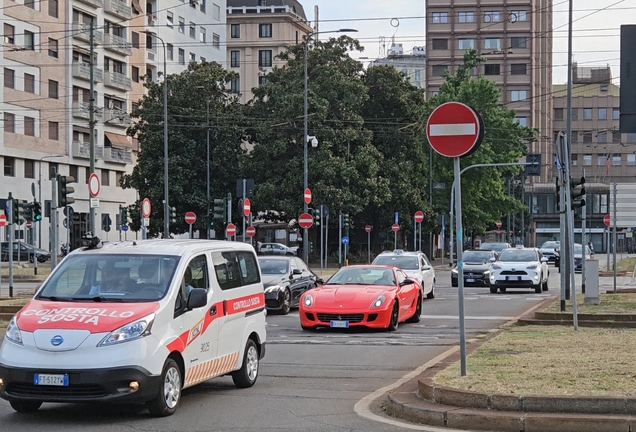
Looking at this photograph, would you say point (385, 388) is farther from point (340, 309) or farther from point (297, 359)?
point (340, 309)

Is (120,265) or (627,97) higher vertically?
(627,97)

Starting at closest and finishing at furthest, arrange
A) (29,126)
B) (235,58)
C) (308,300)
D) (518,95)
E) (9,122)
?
(308,300) < (9,122) < (29,126) < (235,58) < (518,95)

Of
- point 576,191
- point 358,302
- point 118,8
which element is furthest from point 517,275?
point 118,8

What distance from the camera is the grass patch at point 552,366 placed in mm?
10117

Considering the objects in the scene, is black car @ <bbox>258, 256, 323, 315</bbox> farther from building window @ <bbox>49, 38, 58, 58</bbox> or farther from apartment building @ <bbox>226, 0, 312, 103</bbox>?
apartment building @ <bbox>226, 0, 312, 103</bbox>

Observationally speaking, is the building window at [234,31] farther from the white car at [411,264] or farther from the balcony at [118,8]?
the white car at [411,264]

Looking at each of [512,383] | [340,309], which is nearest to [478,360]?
[512,383]

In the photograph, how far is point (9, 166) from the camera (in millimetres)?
67688

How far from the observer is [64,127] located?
7338cm

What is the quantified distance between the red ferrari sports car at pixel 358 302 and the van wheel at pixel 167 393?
31.0ft

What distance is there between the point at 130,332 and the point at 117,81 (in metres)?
72.1

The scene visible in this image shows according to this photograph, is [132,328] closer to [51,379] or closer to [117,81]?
[51,379]

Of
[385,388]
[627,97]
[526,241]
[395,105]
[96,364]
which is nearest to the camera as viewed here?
[96,364]

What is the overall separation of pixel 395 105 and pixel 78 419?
6362cm
